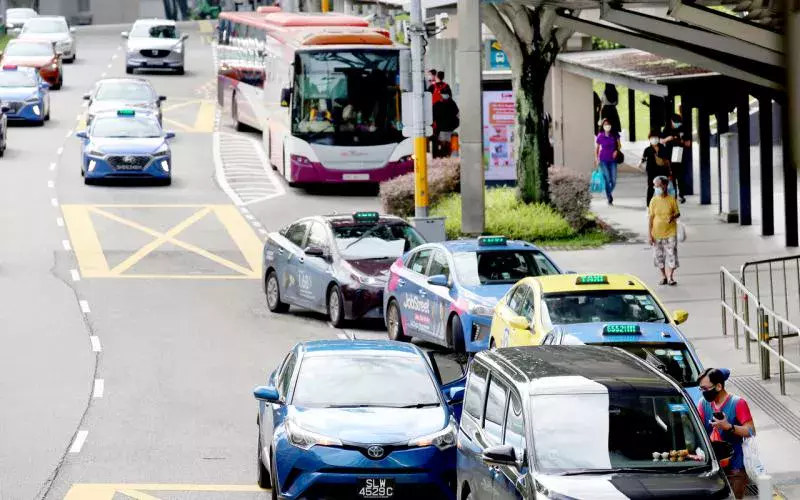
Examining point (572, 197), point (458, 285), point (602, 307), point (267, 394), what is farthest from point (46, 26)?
point (267, 394)

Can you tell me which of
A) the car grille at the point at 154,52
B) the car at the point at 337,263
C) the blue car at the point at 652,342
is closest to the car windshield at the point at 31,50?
the car grille at the point at 154,52

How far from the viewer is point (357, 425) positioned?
1228 centimetres

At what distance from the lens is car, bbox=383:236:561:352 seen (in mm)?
18344

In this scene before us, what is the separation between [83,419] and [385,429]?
541 cm

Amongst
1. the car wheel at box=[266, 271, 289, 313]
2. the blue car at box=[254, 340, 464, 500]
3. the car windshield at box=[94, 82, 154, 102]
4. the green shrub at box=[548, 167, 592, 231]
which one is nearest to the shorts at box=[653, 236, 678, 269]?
the car wheel at box=[266, 271, 289, 313]

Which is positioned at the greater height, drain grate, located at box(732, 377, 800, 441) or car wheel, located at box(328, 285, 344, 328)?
car wheel, located at box(328, 285, 344, 328)

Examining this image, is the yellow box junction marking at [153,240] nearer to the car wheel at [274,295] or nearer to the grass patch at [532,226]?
the car wheel at [274,295]

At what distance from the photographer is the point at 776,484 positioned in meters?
12.6

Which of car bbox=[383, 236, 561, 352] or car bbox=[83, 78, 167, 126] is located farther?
car bbox=[83, 78, 167, 126]

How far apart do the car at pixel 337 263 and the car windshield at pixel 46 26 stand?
4409cm

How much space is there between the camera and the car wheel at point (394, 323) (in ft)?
66.8

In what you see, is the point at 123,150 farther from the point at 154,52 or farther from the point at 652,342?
the point at 154,52

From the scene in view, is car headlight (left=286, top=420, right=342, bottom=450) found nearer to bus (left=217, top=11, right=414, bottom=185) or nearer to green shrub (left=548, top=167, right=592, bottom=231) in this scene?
green shrub (left=548, top=167, right=592, bottom=231)

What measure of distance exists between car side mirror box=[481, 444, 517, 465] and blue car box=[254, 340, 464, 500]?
2545 millimetres
